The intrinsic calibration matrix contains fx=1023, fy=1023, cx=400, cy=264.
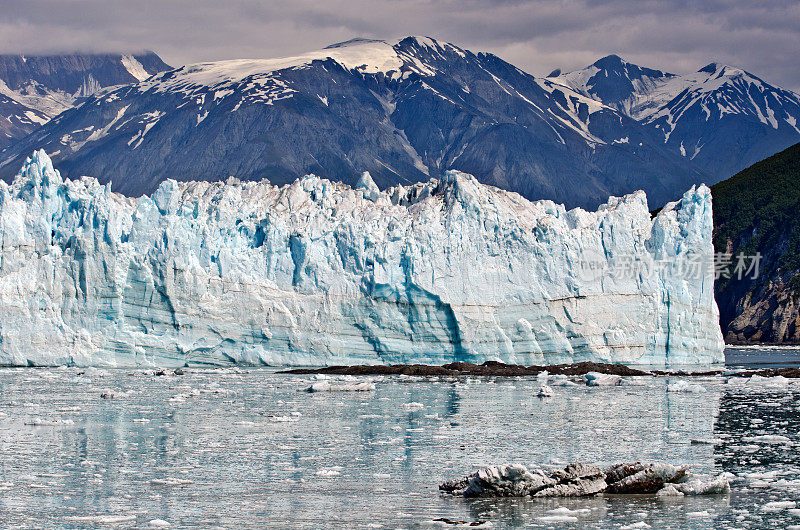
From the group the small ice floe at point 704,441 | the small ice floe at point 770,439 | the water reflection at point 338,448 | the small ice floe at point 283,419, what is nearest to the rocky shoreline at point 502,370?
the water reflection at point 338,448

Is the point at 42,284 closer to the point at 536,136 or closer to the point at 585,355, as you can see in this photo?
the point at 585,355

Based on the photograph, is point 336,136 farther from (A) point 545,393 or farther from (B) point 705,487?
(B) point 705,487

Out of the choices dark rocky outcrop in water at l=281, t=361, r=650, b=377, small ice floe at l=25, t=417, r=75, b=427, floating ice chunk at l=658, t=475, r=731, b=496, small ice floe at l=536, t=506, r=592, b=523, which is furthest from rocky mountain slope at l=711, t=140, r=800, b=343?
small ice floe at l=536, t=506, r=592, b=523

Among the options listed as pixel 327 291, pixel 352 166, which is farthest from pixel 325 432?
pixel 352 166

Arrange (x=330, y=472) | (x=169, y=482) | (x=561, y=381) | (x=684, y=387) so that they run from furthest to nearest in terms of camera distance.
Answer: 1. (x=561, y=381)
2. (x=684, y=387)
3. (x=330, y=472)
4. (x=169, y=482)

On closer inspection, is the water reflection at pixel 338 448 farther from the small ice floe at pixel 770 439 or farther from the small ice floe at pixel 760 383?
the small ice floe at pixel 760 383

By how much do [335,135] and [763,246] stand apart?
8560 centimetres

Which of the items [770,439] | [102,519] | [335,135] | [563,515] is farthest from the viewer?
[335,135]

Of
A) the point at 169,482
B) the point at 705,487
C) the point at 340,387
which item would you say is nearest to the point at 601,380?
the point at 340,387

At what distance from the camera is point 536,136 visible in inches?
7052

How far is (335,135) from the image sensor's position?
166 meters

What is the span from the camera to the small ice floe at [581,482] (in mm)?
12016

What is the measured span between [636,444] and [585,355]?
21.9m

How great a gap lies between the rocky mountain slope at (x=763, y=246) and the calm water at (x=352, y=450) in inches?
2311
